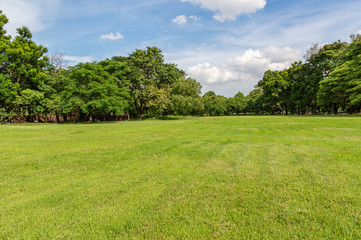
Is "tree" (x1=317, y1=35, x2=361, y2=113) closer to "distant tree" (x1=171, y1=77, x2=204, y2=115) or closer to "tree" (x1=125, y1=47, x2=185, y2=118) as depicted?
"distant tree" (x1=171, y1=77, x2=204, y2=115)

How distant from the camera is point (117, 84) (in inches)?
1581

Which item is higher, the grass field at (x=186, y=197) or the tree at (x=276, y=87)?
the tree at (x=276, y=87)

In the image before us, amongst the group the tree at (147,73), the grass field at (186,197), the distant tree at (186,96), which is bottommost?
the grass field at (186,197)

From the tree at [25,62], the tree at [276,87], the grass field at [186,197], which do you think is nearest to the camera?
the grass field at [186,197]

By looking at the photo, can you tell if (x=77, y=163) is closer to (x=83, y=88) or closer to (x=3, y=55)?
(x=83, y=88)

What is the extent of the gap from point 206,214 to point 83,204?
7.28ft

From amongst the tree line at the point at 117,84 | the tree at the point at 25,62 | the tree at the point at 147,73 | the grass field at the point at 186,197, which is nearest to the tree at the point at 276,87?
the tree line at the point at 117,84

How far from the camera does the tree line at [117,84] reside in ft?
100

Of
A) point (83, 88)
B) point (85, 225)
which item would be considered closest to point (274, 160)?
point (85, 225)

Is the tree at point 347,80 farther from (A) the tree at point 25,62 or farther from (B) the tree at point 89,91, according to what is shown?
(A) the tree at point 25,62

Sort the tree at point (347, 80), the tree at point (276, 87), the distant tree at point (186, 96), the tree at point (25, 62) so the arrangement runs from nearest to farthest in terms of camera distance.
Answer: the tree at point (25, 62), the tree at point (347, 80), the distant tree at point (186, 96), the tree at point (276, 87)

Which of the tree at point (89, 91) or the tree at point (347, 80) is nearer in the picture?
the tree at point (89, 91)

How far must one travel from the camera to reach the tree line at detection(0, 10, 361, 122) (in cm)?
3053

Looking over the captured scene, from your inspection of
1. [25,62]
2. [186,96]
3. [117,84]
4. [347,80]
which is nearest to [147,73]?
[117,84]
